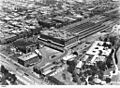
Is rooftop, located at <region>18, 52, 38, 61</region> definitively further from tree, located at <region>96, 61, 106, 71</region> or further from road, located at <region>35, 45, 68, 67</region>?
tree, located at <region>96, 61, 106, 71</region>

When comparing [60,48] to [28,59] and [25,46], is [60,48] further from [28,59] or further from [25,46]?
[28,59]

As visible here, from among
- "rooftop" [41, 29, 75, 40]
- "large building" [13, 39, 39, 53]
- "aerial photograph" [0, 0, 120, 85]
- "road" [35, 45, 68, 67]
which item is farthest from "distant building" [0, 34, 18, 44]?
"road" [35, 45, 68, 67]

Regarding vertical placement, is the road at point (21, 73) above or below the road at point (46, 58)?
below

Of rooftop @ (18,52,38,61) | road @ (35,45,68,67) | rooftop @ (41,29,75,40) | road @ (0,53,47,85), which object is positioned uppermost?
rooftop @ (41,29,75,40)

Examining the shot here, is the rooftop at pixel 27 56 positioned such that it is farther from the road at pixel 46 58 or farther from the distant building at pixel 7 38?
the distant building at pixel 7 38

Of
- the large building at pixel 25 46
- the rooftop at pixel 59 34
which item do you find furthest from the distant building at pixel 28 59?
the rooftop at pixel 59 34

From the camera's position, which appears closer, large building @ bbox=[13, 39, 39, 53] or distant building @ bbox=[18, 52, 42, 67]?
distant building @ bbox=[18, 52, 42, 67]

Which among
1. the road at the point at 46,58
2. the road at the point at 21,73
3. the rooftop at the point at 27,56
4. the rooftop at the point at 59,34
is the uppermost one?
the rooftop at the point at 59,34

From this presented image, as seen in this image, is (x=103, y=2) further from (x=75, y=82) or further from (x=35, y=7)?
(x=75, y=82)
